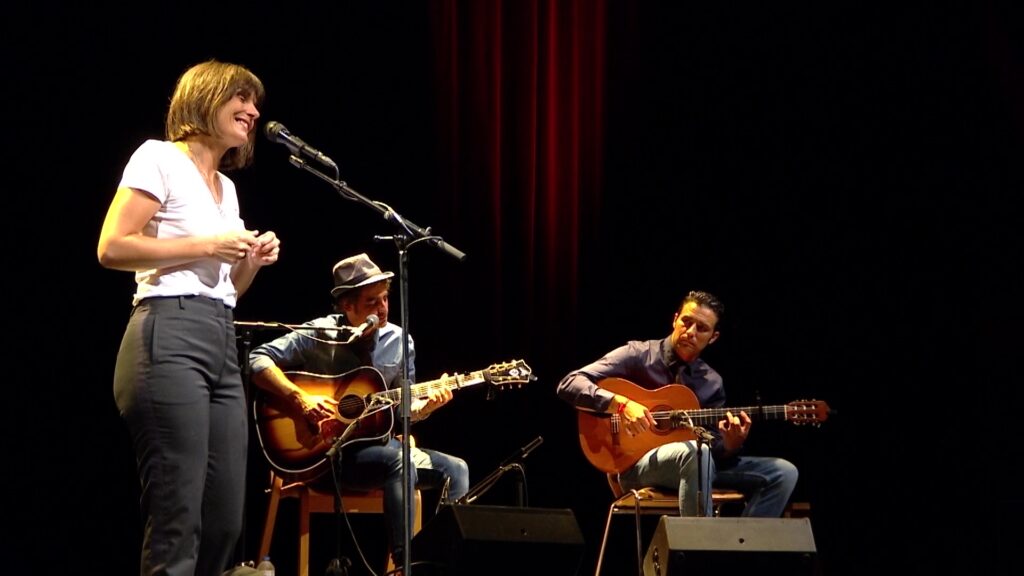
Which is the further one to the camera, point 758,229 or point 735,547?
point 758,229

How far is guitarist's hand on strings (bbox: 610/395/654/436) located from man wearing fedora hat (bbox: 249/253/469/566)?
0.78 meters

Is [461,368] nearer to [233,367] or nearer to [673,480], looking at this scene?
[673,480]

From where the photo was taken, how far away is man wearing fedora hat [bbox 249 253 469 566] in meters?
4.38

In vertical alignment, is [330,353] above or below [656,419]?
above

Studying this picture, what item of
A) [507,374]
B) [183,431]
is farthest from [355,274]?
[183,431]

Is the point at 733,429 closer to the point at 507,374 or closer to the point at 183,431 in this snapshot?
the point at 507,374

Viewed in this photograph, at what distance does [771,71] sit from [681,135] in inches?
23.7

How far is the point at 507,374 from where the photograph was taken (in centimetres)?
474

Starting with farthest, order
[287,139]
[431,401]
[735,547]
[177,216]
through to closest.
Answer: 1. [431,401]
2. [735,547]
3. [287,139]
4. [177,216]

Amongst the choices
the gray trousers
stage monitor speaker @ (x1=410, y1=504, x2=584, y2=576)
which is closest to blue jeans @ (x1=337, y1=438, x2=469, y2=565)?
stage monitor speaker @ (x1=410, y1=504, x2=584, y2=576)

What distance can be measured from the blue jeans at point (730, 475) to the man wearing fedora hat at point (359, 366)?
32.4 inches

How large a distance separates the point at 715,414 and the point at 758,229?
1.26m

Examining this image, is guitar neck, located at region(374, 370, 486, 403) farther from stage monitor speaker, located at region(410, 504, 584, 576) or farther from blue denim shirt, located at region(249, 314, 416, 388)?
stage monitor speaker, located at region(410, 504, 584, 576)

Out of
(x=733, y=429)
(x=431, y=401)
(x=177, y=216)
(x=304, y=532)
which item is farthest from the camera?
(x=733, y=429)
